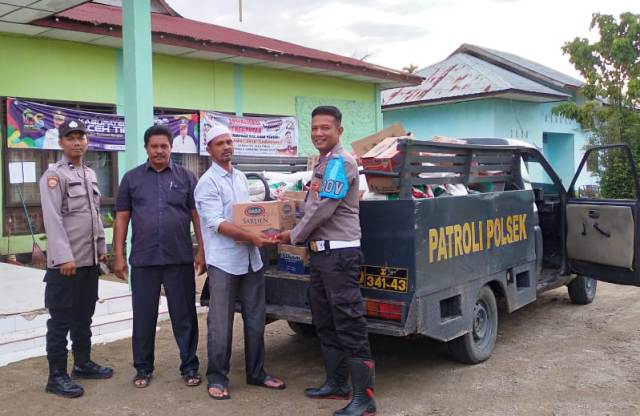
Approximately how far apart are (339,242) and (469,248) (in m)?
1.24

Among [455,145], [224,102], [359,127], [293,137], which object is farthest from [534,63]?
[455,145]

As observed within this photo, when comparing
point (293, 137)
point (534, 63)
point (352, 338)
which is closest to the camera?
point (352, 338)

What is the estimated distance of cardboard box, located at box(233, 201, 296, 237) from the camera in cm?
410

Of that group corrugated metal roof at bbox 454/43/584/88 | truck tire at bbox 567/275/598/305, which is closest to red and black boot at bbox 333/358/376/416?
truck tire at bbox 567/275/598/305

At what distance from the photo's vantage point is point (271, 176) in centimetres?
521

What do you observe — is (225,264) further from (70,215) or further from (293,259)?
(70,215)

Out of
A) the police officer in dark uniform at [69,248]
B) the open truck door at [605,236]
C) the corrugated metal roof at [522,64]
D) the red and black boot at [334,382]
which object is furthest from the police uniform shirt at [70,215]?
the corrugated metal roof at [522,64]

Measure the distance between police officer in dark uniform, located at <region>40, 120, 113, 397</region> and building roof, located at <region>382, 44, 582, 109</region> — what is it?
43.3 feet

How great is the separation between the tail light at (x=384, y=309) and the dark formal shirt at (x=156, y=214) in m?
1.32

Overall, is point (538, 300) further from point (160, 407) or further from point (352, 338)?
point (160, 407)

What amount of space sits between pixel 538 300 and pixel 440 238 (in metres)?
3.56

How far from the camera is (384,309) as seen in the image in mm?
4125

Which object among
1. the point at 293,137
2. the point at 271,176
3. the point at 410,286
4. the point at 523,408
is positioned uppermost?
the point at 293,137

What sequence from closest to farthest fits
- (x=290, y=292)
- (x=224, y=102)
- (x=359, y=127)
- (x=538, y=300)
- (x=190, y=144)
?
(x=290, y=292) < (x=538, y=300) < (x=190, y=144) < (x=224, y=102) < (x=359, y=127)
